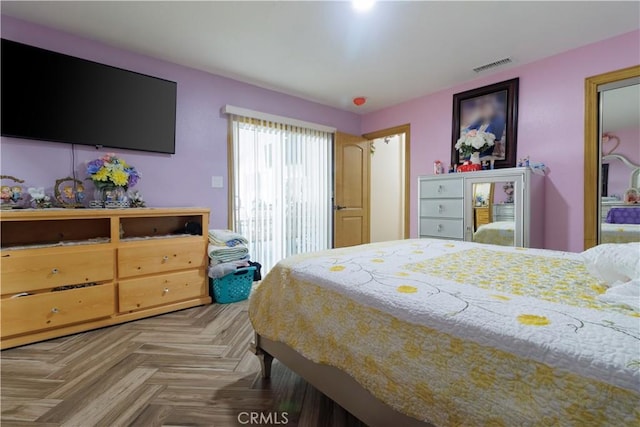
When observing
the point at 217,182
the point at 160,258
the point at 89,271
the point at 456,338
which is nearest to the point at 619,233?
the point at 456,338

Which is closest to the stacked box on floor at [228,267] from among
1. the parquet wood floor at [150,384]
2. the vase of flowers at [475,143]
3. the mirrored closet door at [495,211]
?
the parquet wood floor at [150,384]

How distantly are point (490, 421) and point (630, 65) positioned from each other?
319 centimetres

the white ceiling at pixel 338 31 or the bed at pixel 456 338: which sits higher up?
the white ceiling at pixel 338 31

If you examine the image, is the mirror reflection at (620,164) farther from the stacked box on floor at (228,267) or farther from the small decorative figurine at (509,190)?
the stacked box on floor at (228,267)

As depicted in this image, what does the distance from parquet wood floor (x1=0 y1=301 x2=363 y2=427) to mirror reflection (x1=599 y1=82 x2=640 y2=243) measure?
2.73m

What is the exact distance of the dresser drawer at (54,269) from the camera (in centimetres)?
181

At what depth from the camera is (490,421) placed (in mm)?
583

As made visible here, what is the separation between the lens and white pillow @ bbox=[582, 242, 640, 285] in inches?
33.1

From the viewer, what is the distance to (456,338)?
669 mm

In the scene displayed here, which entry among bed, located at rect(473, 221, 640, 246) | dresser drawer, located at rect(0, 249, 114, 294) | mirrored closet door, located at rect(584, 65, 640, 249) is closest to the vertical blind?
dresser drawer, located at rect(0, 249, 114, 294)

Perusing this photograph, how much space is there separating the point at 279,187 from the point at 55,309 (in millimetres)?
2268

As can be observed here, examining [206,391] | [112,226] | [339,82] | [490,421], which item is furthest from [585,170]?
[112,226]

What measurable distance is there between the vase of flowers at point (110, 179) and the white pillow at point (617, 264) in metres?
2.94

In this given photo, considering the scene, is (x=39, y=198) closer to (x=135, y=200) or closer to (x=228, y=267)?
(x=135, y=200)
